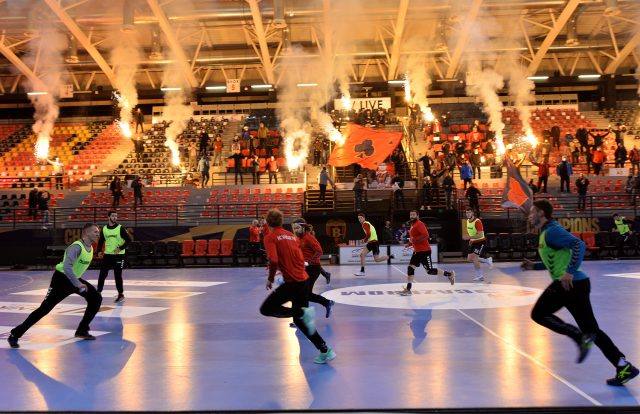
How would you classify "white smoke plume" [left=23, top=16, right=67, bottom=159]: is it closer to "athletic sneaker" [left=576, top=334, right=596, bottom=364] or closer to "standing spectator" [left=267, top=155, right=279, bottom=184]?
"standing spectator" [left=267, top=155, right=279, bottom=184]

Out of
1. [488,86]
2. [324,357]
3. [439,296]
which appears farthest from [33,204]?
[488,86]

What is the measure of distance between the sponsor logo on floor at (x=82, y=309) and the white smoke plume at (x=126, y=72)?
29118 millimetres

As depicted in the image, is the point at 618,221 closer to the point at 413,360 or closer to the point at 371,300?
the point at 371,300

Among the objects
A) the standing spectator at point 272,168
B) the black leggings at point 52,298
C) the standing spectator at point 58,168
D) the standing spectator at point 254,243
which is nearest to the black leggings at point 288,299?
the black leggings at point 52,298

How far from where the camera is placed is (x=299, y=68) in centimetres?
4281

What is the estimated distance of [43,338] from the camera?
884 cm

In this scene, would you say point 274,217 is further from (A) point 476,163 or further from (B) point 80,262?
(A) point 476,163

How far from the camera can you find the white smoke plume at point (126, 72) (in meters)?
39.9

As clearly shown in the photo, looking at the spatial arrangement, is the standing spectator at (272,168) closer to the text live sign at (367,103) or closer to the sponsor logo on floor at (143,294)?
the text live sign at (367,103)

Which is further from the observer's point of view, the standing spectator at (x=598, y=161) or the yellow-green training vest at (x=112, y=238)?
the standing spectator at (x=598, y=161)

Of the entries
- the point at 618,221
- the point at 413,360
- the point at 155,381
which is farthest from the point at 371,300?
the point at 618,221

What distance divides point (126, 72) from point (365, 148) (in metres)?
23.2

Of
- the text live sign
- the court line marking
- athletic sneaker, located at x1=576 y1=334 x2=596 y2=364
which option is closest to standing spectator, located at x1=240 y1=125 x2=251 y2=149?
the text live sign

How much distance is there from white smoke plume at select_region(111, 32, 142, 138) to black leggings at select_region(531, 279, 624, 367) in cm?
3669
